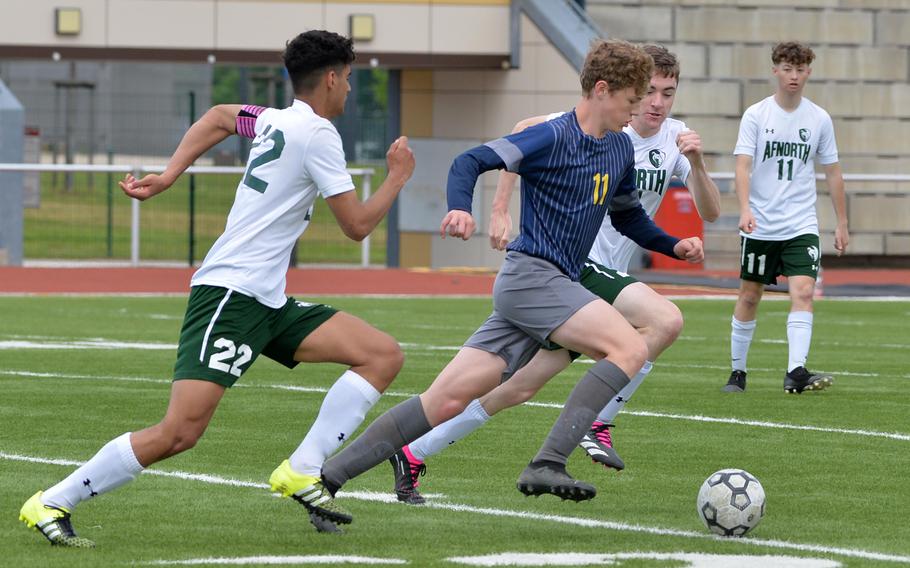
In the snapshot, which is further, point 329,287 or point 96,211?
point 96,211

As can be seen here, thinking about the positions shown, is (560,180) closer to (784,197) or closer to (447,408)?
(447,408)

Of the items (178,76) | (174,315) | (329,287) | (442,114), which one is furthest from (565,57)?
(178,76)

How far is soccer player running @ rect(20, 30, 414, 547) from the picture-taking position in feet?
21.2

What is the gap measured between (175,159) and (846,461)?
3.71 metres

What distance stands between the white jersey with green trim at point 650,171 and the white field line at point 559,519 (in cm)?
214

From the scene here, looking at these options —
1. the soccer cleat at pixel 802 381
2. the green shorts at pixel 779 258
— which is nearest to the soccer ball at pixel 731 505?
the soccer cleat at pixel 802 381

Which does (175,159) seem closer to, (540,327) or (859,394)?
(540,327)

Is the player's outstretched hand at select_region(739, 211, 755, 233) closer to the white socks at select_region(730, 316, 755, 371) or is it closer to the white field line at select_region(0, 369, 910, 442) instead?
the white socks at select_region(730, 316, 755, 371)

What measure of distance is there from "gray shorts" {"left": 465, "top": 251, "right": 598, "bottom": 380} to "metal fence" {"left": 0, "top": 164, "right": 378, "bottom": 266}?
66.1 feet

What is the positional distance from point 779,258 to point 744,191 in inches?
23.2

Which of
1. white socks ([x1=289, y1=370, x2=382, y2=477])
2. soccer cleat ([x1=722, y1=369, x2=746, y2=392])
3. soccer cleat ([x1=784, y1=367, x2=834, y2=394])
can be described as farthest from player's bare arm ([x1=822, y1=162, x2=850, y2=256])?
white socks ([x1=289, y1=370, x2=382, y2=477])

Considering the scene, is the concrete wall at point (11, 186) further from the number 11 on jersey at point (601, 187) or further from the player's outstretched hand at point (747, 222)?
the number 11 on jersey at point (601, 187)

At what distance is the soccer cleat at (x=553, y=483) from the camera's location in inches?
253

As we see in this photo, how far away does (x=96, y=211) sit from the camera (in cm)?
3775
